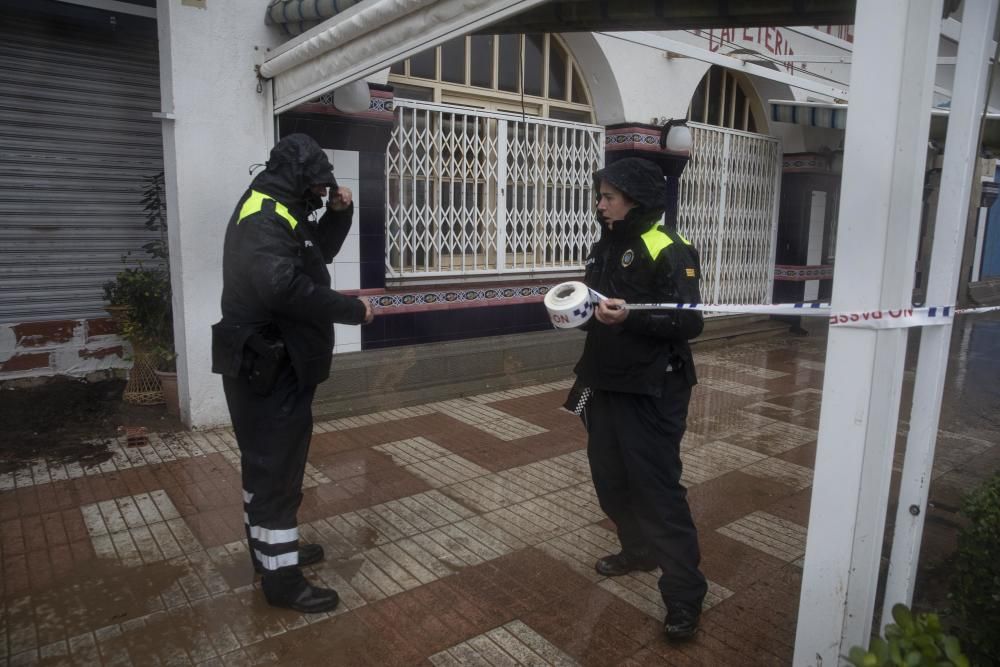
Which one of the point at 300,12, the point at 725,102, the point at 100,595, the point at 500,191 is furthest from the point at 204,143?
the point at 725,102

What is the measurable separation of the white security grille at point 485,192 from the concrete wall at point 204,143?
4.25 feet

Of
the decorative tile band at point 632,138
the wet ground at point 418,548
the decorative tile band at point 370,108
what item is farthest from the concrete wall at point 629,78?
the wet ground at point 418,548

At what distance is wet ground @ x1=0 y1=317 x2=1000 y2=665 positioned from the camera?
2.98m

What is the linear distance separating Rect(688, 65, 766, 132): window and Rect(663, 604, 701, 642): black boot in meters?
7.35

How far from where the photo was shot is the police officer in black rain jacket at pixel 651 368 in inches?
118

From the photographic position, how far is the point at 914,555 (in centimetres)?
220

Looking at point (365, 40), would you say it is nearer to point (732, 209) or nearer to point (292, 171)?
point (292, 171)

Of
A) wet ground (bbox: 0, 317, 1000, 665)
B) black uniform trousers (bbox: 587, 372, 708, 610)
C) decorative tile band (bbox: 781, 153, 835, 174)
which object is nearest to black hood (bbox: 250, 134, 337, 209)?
black uniform trousers (bbox: 587, 372, 708, 610)

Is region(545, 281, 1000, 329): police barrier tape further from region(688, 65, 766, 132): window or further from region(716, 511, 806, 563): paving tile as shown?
region(688, 65, 766, 132): window

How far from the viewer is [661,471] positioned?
3.05 meters

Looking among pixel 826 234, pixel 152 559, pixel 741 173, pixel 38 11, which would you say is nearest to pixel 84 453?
pixel 152 559

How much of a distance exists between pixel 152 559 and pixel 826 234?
10222 mm

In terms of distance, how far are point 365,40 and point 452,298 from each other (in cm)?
295

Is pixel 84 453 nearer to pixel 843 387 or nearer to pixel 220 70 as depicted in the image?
pixel 220 70
